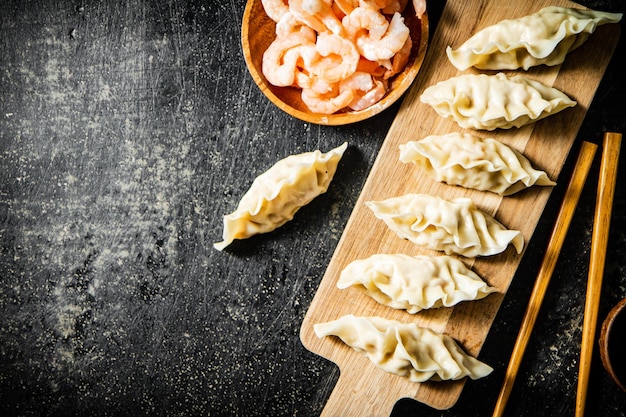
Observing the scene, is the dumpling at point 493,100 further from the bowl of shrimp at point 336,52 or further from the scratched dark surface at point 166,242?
the scratched dark surface at point 166,242

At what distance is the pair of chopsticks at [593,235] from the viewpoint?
227cm

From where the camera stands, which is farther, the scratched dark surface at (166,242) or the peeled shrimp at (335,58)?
the scratched dark surface at (166,242)

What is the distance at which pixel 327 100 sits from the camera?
90.4 inches

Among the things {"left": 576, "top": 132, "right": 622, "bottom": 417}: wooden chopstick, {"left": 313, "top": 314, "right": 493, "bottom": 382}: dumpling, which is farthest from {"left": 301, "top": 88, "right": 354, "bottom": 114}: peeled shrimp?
{"left": 576, "top": 132, "right": 622, "bottom": 417}: wooden chopstick

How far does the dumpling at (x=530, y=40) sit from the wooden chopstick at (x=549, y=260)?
0.46 m

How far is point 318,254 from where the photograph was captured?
8.18 ft

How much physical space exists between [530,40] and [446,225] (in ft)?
2.82

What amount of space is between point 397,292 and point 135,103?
1567 mm

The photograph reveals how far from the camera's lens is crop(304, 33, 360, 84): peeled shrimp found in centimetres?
220

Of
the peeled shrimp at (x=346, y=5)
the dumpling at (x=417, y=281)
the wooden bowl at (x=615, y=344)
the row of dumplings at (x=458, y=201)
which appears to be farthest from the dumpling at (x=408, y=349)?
the peeled shrimp at (x=346, y=5)

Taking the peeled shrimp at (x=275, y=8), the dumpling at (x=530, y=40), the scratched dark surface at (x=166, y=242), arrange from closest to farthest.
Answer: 1. the dumpling at (x=530, y=40)
2. the peeled shrimp at (x=275, y=8)
3. the scratched dark surface at (x=166, y=242)

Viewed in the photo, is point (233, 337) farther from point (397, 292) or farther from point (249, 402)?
point (397, 292)

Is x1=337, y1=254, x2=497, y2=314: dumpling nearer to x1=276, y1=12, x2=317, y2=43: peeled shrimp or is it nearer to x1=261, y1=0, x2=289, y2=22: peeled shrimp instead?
x1=276, y1=12, x2=317, y2=43: peeled shrimp

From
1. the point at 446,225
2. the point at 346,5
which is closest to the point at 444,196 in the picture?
the point at 446,225
